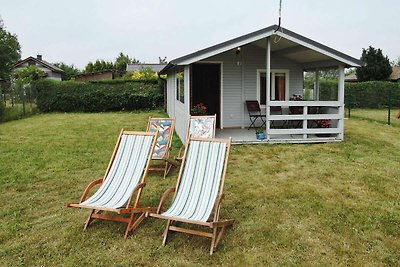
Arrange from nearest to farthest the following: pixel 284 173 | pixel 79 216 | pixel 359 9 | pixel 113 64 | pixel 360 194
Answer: pixel 79 216
pixel 360 194
pixel 284 173
pixel 359 9
pixel 113 64

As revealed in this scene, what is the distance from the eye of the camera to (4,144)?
9594 mm

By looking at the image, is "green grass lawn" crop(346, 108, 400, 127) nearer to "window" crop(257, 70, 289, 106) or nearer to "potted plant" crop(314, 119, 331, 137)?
"window" crop(257, 70, 289, 106)

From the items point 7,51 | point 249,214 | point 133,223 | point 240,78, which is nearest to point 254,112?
point 240,78

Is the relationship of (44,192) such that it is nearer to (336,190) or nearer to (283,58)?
(336,190)

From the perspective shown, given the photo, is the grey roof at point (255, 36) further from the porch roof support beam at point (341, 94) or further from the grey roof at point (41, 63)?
the grey roof at point (41, 63)

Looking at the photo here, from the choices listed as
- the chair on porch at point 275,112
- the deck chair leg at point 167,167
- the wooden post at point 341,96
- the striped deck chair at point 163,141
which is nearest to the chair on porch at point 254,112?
the chair on porch at point 275,112

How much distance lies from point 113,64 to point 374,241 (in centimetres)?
4209

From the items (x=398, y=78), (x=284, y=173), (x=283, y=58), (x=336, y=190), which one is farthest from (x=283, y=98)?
(x=398, y=78)

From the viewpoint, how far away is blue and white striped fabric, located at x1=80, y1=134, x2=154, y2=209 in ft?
13.5

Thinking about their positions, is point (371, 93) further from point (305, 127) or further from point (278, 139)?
point (278, 139)

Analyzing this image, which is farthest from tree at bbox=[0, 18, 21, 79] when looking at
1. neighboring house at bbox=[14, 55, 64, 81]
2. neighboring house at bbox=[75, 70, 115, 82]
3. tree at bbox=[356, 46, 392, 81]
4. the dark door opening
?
tree at bbox=[356, 46, 392, 81]

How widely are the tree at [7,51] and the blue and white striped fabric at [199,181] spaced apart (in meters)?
36.2

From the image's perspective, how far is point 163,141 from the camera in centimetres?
693

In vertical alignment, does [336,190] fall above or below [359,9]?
below
